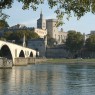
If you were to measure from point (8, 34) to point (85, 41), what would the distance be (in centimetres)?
3599

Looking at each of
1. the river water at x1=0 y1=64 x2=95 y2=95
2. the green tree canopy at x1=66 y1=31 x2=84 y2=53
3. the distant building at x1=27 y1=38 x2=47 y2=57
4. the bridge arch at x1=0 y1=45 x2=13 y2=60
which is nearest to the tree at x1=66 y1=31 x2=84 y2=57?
the green tree canopy at x1=66 y1=31 x2=84 y2=53

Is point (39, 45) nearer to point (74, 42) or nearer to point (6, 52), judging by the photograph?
point (74, 42)

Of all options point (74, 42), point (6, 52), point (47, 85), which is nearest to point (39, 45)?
point (74, 42)

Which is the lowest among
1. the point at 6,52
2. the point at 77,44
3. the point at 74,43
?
the point at 6,52

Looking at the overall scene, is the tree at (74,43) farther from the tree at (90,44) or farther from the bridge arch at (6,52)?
the bridge arch at (6,52)

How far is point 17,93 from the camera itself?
27812mm

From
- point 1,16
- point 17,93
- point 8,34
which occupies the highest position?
point 8,34

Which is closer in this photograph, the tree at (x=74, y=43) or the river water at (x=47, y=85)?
the river water at (x=47, y=85)

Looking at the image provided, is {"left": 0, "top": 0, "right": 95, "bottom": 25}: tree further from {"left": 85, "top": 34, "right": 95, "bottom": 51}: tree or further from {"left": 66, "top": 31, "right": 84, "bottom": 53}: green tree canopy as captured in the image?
{"left": 85, "top": 34, "right": 95, "bottom": 51}: tree

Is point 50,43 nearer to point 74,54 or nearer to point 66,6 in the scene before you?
point 74,54

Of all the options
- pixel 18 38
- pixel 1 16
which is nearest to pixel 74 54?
pixel 18 38

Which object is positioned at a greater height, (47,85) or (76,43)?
(76,43)

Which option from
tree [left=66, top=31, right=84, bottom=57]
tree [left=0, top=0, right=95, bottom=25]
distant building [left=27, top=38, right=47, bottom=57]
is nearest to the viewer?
tree [left=0, top=0, right=95, bottom=25]

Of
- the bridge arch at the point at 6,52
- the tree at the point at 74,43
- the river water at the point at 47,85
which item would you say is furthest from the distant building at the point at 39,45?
the river water at the point at 47,85
